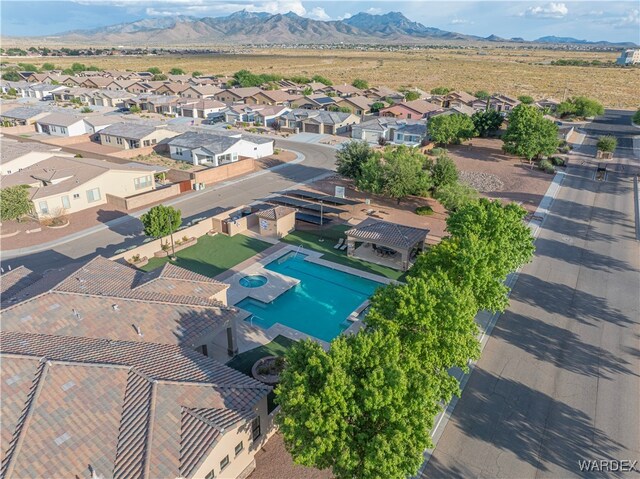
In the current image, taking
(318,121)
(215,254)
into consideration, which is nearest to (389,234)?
(215,254)

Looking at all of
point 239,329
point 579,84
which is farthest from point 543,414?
point 579,84

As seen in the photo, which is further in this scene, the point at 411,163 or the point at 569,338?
the point at 411,163

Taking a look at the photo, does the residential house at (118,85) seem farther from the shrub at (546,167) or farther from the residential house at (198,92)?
the shrub at (546,167)

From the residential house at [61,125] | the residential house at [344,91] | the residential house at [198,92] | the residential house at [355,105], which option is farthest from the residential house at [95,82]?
the residential house at [355,105]

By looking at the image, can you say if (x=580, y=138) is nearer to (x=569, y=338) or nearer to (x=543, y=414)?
(x=569, y=338)

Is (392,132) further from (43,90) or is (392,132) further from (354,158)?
(43,90)

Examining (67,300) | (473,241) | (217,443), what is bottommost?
(217,443)
